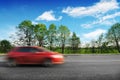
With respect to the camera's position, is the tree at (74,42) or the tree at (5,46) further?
the tree at (74,42)

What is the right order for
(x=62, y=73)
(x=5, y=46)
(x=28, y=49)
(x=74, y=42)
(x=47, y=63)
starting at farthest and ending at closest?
(x=74, y=42)
(x=5, y=46)
(x=28, y=49)
(x=47, y=63)
(x=62, y=73)

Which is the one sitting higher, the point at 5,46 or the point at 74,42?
the point at 74,42

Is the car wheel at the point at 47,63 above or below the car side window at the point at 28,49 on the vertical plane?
below

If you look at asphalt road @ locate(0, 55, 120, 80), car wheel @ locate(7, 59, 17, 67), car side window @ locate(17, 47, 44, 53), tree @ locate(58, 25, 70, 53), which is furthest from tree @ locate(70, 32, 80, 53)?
asphalt road @ locate(0, 55, 120, 80)

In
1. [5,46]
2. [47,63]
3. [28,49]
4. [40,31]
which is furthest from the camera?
[40,31]

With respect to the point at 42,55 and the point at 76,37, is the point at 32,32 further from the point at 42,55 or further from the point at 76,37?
the point at 42,55

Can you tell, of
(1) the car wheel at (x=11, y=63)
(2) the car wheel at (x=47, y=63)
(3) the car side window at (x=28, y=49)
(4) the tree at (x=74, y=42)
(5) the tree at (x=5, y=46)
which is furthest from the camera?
(4) the tree at (x=74, y=42)

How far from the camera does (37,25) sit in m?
69.4

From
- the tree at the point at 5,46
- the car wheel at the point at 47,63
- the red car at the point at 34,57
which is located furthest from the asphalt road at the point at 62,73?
the tree at the point at 5,46

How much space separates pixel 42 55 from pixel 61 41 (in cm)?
4820

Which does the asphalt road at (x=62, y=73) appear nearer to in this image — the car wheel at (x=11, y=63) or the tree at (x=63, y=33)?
the car wheel at (x=11, y=63)

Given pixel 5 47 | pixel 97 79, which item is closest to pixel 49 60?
pixel 97 79

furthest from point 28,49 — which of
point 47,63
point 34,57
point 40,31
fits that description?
point 40,31

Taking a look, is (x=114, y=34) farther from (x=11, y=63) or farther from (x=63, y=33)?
(x=11, y=63)
